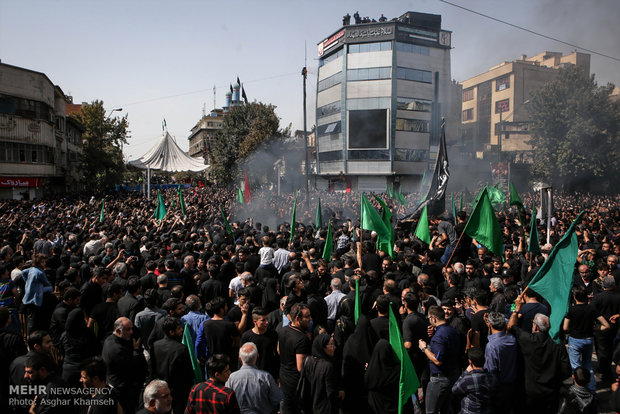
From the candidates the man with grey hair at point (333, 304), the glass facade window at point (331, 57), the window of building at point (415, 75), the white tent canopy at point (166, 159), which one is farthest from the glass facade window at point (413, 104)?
the man with grey hair at point (333, 304)

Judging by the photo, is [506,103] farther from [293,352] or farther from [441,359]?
[293,352]

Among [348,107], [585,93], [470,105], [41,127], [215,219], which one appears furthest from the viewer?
[470,105]

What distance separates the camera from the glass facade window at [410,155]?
146 ft

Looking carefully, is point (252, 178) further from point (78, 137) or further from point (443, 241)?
point (443, 241)

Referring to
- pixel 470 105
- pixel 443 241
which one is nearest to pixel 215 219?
pixel 443 241

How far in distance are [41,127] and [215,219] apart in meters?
23.8

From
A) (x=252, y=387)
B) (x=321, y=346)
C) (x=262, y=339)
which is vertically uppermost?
(x=321, y=346)

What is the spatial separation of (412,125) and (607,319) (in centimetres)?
4145

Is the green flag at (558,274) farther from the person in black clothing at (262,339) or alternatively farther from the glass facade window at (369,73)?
the glass facade window at (369,73)

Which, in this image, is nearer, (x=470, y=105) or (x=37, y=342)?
(x=37, y=342)

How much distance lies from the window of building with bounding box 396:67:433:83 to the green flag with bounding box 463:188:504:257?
40207mm

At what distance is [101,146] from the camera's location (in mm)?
41312

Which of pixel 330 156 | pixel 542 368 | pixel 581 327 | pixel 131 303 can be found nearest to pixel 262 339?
pixel 131 303

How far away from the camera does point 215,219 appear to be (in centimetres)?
1447
